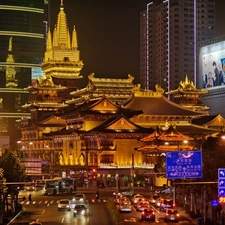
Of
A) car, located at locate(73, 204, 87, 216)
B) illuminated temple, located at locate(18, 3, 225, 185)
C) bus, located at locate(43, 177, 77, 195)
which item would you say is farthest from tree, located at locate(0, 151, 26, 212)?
bus, located at locate(43, 177, 77, 195)

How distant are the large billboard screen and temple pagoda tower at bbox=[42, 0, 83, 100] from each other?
2633cm

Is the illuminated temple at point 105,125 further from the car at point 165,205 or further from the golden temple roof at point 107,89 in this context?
the car at point 165,205

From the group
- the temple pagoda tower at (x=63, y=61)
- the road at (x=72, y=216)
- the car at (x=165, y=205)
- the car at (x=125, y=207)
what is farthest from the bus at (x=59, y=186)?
the temple pagoda tower at (x=63, y=61)

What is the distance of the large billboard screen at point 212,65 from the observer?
162 m

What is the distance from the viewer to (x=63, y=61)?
160250 mm

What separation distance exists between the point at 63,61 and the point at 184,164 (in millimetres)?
109948

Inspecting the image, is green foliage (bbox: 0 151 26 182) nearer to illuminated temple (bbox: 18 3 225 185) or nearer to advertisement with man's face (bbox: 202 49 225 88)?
illuminated temple (bbox: 18 3 225 185)

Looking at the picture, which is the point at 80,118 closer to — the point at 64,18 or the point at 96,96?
the point at 96,96

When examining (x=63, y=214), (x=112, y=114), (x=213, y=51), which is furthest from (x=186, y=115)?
(x=63, y=214)

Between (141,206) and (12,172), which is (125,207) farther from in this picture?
(12,172)

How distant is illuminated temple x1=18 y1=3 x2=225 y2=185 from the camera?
109375 mm

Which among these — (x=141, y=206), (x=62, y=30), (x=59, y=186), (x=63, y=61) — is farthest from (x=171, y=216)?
(x=62, y=30)

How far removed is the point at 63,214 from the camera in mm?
66688

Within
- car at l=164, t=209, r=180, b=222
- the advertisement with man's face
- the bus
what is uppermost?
the advertisement with man's face
